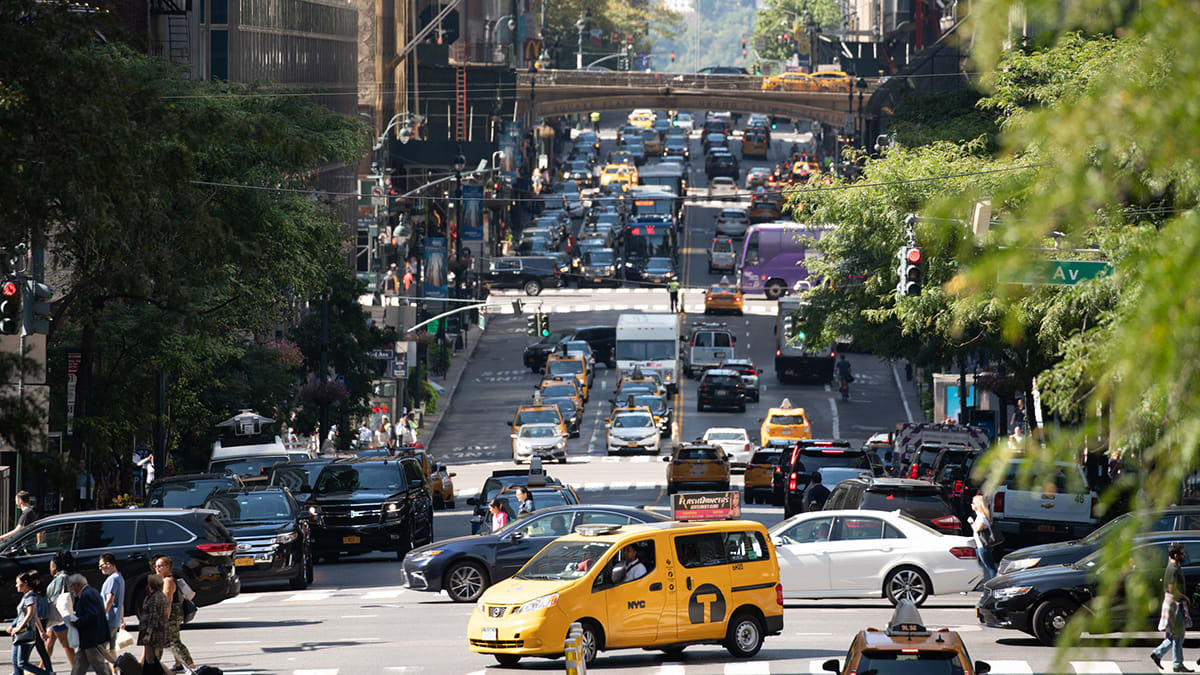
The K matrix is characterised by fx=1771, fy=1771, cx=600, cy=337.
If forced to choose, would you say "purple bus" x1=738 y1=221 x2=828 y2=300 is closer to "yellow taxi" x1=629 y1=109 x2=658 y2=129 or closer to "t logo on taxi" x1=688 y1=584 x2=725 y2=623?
"t logo on taxi" x1=688 y1=584 x2=725 y2=623

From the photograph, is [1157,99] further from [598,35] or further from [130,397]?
[598,35]

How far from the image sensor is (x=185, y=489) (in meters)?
28.2

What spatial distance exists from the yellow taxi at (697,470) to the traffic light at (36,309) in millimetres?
19472

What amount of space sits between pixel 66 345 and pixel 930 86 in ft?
200

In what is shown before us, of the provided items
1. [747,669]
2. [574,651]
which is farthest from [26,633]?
[747,669]

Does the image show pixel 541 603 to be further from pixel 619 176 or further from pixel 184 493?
pixel 619 176

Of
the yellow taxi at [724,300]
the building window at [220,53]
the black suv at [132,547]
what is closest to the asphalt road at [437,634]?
the black suv at [132,547]

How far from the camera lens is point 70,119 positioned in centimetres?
1442

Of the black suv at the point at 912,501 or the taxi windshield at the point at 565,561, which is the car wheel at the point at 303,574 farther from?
the taxi windshield at the point at 565,561

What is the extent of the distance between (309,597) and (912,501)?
9.00 metres

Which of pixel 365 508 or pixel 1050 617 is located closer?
pixel 1050 617

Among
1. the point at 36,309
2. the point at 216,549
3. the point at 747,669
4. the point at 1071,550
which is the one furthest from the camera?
the point at 36,309

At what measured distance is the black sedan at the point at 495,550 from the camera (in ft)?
78.9

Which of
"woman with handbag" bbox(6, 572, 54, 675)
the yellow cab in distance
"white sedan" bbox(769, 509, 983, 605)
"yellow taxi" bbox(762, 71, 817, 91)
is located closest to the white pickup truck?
"white sedan" bbox(769, 509, 983, 605)
